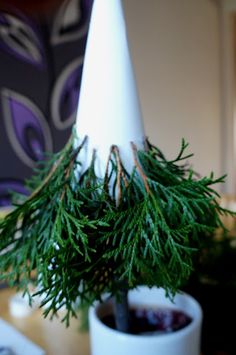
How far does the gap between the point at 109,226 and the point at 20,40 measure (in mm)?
608

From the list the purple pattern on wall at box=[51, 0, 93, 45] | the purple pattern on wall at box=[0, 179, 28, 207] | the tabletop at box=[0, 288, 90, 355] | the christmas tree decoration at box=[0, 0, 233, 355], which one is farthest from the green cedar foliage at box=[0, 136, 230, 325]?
the purple pattern on wall at box=[51, 0, 93, 45]

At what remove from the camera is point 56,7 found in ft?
2.72

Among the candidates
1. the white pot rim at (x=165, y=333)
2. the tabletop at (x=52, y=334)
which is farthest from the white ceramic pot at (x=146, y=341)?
the tabletop at (x=52, y=334)

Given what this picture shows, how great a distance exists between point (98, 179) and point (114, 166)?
0.02m

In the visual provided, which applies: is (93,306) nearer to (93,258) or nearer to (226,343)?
(93,258)

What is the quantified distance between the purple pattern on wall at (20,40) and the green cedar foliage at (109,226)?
0.49 metres

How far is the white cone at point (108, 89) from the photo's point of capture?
342 mm

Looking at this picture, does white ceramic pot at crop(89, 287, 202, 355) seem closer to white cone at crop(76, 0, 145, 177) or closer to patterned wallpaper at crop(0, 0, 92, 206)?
white cone at crop(76, 0, 145, 177)

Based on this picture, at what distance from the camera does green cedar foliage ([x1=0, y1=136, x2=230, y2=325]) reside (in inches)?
11.9

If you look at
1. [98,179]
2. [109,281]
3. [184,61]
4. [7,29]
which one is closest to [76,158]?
[98,179]

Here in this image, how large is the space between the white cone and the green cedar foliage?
1cm

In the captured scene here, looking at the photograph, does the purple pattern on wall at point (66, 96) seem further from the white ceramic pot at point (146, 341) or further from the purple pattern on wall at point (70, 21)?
the white ceramic pot at point (146, 341)

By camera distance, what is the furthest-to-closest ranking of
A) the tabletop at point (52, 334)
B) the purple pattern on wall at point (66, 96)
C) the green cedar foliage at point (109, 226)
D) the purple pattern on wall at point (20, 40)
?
the purple pattern on wall at point (66, 96)
the purple pattern on wall at point (20, 40)
the tabletop at point (52, 334)
the green cedar foliage at point (109, 226)

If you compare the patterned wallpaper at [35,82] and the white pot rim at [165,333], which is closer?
the white pot rim at [165,333]
